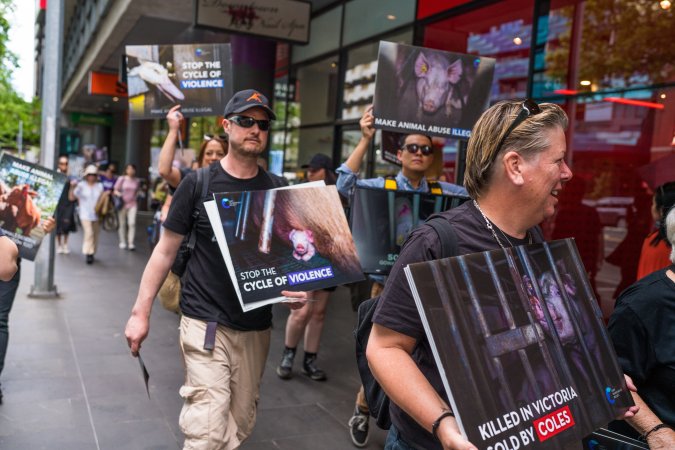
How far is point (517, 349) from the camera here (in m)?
1.56

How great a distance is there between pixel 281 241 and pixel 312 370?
9.58 feet

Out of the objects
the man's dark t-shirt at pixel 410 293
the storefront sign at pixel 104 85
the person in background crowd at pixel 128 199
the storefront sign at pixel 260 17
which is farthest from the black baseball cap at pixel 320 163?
the storefront sign at pixel 104 85

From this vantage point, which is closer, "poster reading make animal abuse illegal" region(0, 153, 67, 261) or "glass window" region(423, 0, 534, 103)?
"poster reading make animal abuse illegal" region(0, 153, 67, 261)

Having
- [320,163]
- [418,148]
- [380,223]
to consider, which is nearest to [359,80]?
[320,163]

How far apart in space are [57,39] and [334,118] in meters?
4.94

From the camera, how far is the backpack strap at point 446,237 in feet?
5.85

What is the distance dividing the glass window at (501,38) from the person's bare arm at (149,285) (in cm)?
503

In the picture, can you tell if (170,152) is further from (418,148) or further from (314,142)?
(314,142)

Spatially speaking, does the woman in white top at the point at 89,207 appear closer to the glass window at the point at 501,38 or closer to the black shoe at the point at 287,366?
the glass window at the point at 501,38

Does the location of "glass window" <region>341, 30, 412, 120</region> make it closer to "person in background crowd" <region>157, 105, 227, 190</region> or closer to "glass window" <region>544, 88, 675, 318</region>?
"glass window" <region>544, 88, 675, 318</region>

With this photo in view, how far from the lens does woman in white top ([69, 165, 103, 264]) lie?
12523 mm

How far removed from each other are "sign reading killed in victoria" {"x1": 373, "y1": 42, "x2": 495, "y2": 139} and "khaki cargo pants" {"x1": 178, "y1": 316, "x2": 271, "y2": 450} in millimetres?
1854

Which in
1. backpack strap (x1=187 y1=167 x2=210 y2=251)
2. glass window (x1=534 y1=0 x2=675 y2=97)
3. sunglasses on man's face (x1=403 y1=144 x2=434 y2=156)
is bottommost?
backpack strap (x1=187 y1=167 x2=210 y2=251)

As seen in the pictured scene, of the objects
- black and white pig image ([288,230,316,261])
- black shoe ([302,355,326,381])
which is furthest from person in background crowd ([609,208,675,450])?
black shoe ([302,355,326,381])
